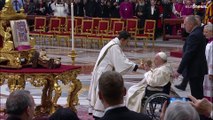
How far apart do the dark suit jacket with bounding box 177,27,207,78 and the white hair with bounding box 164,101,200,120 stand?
4.87 m

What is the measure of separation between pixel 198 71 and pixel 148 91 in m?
0.80

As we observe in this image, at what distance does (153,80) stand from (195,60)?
0.71 meters

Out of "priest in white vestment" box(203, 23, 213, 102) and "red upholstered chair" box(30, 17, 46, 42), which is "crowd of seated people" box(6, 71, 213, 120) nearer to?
"priest in white vestment" box(203, 23, 213, 102)

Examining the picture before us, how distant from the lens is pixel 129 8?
25859mm

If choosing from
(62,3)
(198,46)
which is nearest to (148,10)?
(62,3)

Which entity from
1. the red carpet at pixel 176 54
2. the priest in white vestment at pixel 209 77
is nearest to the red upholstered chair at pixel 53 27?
the red carpet at pixel 176 54

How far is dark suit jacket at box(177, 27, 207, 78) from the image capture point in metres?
8.91

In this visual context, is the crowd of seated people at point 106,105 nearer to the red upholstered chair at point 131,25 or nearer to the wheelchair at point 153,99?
the wheelchair at point 153,99

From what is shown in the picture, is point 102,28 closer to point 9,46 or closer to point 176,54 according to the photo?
point 176,54

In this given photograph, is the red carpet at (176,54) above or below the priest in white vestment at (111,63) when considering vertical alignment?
below

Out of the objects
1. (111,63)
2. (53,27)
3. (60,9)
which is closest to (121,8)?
(60,9)

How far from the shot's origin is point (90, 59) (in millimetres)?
18125

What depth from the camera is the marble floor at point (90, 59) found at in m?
11.9

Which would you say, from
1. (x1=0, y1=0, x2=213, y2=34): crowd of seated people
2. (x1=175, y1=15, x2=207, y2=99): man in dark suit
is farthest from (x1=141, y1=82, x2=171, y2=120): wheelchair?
(x1=0, y1=0, x2=213, y2=34): crowd of seated people
